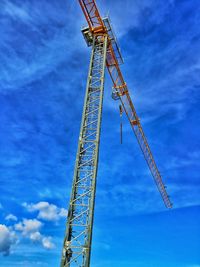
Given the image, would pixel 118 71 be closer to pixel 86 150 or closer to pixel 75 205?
pixel 86 150

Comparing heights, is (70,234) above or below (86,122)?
below

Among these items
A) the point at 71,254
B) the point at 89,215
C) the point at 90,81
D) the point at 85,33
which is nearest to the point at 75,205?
the point at 89,215

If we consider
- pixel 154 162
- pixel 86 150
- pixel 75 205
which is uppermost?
pixel 154 162

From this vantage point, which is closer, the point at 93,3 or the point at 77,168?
the point at 77,168

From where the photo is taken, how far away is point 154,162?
49250 millimetres

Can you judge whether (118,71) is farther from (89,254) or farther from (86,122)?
(89,254)

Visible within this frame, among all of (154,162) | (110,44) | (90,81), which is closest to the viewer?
(90,81)

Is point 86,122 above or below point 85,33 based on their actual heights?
below

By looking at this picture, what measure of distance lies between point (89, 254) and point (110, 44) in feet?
69.8

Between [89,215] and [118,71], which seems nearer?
[89,215]

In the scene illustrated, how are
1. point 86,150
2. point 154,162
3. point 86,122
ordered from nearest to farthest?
1. point 86,150
2. point 86,122
3. point 154,162

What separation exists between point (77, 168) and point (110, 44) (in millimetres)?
15891

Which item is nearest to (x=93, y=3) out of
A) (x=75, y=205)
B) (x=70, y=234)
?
(x=75, y=205)

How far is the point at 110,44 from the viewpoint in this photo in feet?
99.7
